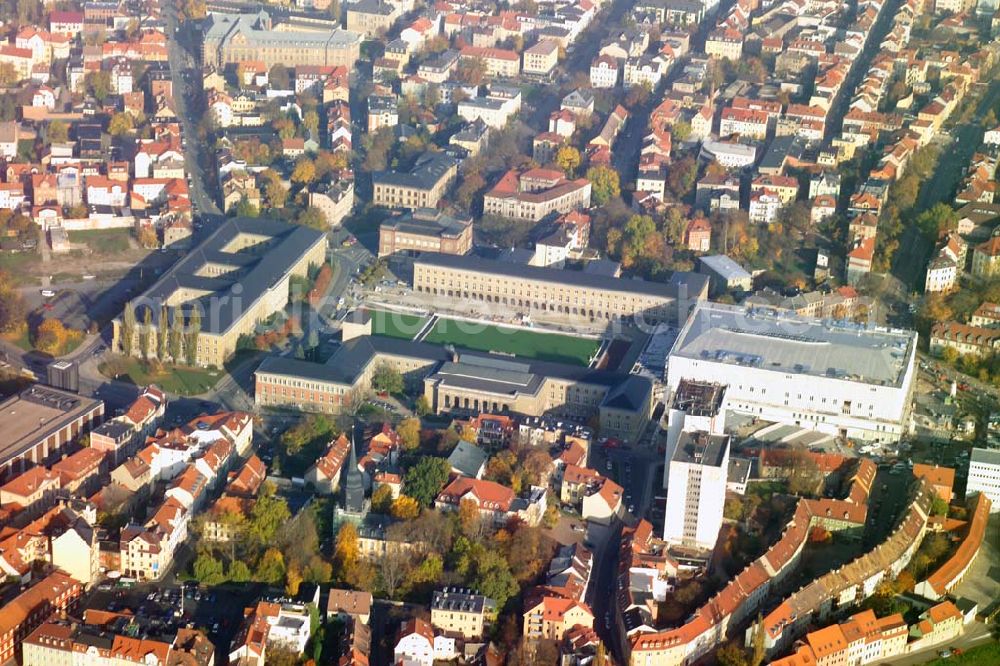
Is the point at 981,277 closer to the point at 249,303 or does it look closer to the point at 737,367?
the point at 737,367

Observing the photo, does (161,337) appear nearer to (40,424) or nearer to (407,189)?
(40,424)

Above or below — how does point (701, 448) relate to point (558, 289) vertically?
above

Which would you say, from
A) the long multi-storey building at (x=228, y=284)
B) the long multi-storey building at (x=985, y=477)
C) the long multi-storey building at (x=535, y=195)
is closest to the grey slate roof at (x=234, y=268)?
the long multi-storey building at (x=228, y=284)

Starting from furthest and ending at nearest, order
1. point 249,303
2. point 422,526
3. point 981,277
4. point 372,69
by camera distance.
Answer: point 372,69 < point 981,277 < point 249,303 < point 422,526

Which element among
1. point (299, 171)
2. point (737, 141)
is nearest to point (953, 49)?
point (737, 141)

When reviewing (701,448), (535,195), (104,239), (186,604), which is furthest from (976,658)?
(104,239)

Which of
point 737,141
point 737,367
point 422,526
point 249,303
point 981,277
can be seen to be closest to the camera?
point 422,526

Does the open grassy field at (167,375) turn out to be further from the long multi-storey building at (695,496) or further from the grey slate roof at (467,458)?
the long multi-storey building at (695,496)
